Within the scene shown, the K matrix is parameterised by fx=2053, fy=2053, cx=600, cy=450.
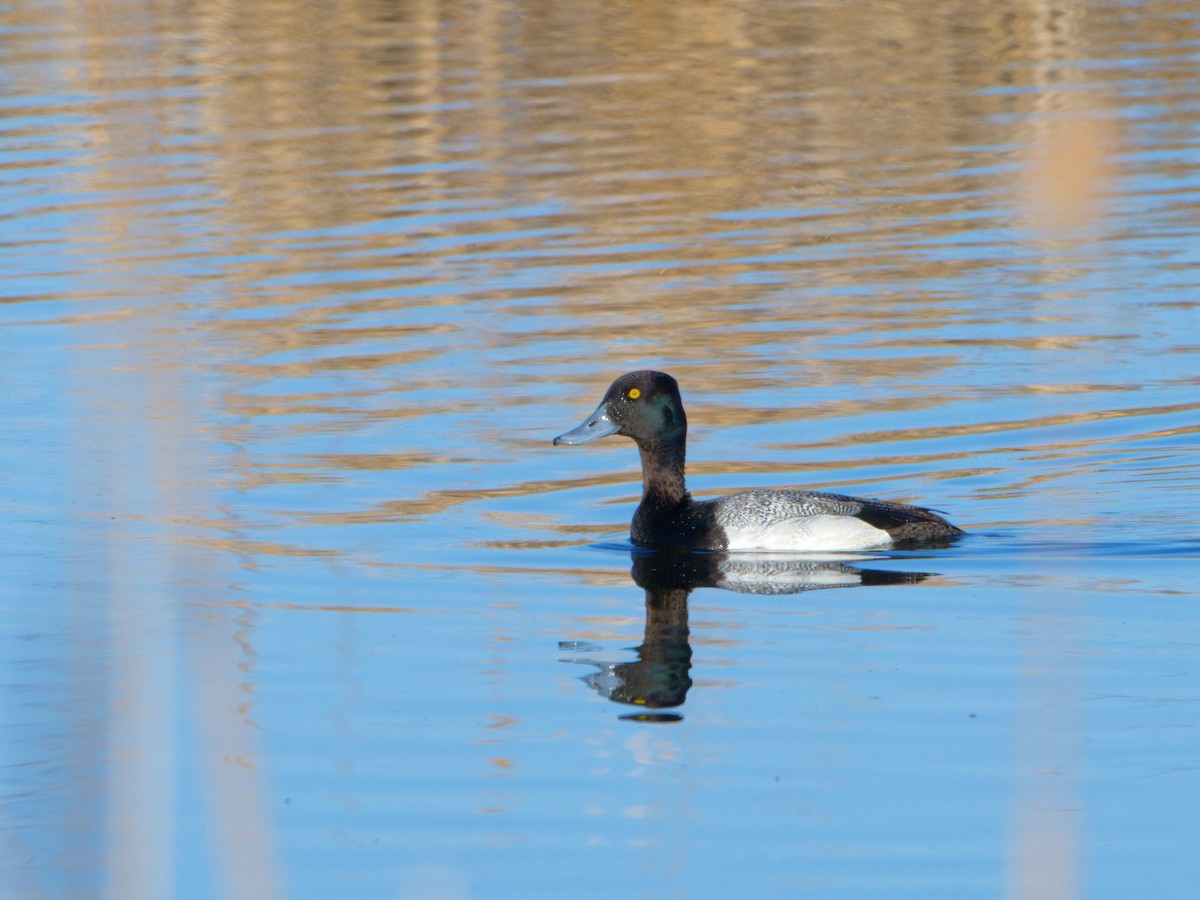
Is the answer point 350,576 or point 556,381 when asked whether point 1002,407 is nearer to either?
point 556,381

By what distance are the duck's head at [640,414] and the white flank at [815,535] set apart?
0.83 m

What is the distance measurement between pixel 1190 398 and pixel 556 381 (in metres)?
4.08

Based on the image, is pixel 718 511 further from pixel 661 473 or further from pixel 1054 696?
pixel 1054 696

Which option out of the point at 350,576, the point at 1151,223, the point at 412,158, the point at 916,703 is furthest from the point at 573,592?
the point at 412,158

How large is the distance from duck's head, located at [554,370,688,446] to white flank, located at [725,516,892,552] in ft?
2.72

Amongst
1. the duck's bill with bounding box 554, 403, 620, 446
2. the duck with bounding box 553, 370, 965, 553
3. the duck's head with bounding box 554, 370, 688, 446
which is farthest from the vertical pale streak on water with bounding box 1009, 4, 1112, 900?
the duck's bill with bounding box 554, 403, 620, 446

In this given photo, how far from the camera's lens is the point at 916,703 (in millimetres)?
7703

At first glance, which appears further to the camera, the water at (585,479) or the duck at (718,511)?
the duck at (718,511)

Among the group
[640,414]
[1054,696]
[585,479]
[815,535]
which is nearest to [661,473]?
[640,414]

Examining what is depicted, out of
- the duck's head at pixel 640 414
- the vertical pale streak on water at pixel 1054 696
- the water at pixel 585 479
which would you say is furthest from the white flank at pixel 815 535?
the vertical pale streak on water at pixel 1054 696

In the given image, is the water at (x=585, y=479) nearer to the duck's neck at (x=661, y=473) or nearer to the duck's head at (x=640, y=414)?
the duck's neck at (x=661, y=473)

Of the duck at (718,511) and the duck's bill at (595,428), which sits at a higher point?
the duck's bill at (595,428)

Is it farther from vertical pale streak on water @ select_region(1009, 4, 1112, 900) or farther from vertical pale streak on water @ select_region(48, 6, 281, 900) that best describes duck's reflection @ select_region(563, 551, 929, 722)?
vertical pale streak on water @ select_region(48, 6, 281, 900)

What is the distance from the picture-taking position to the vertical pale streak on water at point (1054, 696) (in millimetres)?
3814
